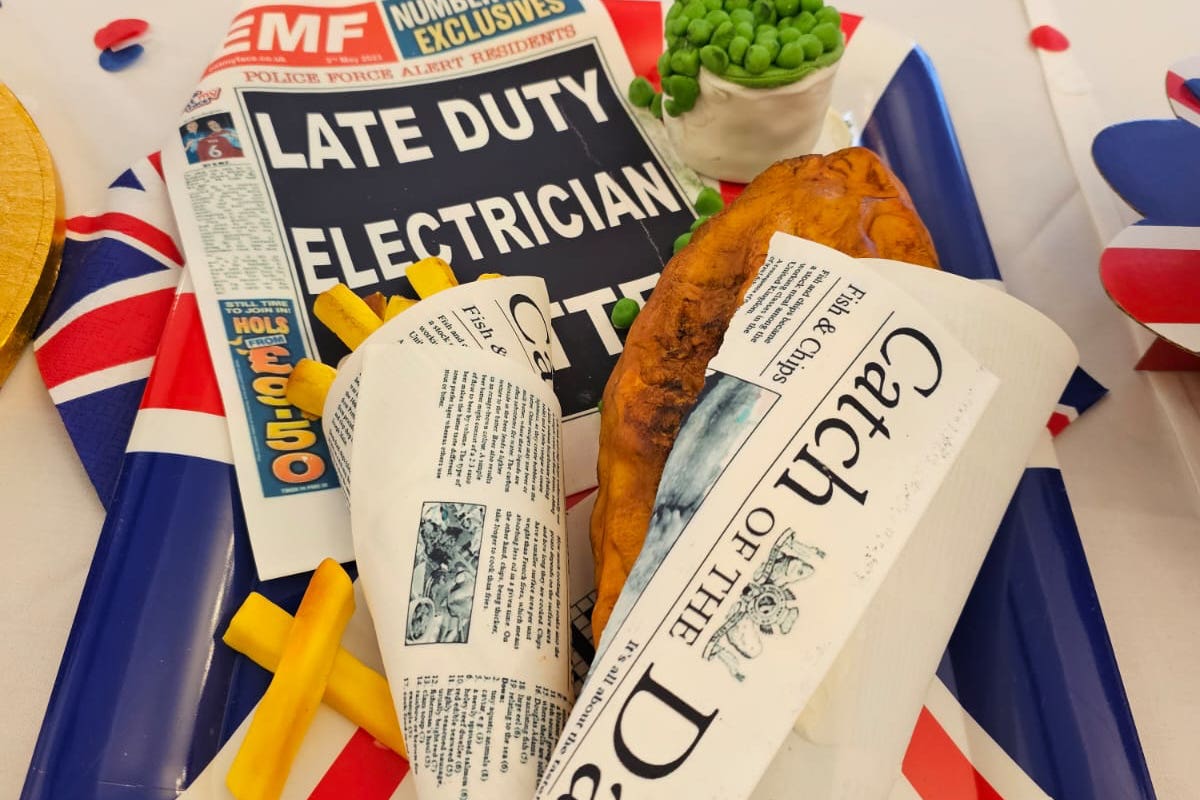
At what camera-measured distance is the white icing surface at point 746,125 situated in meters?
0.81

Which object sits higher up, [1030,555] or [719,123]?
[719,123]

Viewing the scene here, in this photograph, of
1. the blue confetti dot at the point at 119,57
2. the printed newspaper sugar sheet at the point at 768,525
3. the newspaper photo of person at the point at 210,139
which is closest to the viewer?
the printed newspaper sugar sheet at the point at 768,525

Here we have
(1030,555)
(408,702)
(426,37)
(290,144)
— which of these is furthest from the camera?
(426,37)

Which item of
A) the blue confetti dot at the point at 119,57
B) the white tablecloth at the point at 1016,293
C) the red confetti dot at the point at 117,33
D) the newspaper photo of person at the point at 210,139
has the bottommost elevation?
the white tablecloth at the point at 1016,293

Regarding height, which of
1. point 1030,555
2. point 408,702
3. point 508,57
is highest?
point 508,57

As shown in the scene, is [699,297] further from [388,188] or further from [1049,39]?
[1049,39]

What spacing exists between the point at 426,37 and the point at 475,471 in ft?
2.03

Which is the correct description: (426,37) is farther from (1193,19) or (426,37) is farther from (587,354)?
(1193,19)

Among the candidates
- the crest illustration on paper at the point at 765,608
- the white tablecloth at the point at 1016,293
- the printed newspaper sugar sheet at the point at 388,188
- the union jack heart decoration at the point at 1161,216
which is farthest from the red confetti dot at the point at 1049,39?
the crest illustration on paper at the point at 765,608

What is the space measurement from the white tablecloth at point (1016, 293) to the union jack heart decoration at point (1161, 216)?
145 mm

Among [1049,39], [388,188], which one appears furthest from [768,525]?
[1049,39]

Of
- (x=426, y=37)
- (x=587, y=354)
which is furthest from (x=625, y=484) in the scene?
(x=426, y=37)

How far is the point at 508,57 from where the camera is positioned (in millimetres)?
975

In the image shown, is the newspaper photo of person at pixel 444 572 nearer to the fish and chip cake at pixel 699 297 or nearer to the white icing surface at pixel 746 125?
the fish and chip cake at pixel 699 297
